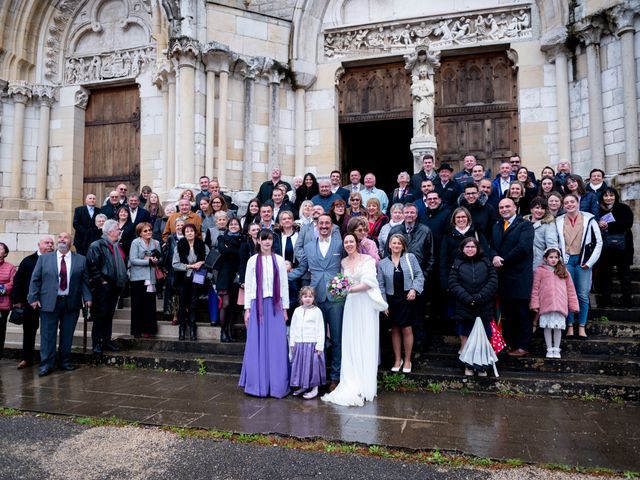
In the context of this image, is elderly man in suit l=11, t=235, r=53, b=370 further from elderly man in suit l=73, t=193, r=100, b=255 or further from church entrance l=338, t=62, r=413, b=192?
church entrance l=338, t=62, r=413, b=192

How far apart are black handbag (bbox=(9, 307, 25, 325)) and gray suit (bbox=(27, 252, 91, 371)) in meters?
0.35

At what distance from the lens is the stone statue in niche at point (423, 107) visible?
31.7 feet

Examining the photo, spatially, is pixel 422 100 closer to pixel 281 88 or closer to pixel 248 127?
pixel 281 88

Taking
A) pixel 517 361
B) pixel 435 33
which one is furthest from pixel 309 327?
pixel 435 33

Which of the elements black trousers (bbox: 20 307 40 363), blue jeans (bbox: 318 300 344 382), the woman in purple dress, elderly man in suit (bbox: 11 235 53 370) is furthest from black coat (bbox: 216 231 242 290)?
black trousers (bbox: 20 307 40 363)

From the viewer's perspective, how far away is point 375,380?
494cm

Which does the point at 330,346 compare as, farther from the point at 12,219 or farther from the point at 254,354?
the point at 12,219

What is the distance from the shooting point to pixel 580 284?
5.80 metres

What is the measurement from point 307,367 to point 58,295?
11.3ft

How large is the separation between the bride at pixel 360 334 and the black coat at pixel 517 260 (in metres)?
1.50

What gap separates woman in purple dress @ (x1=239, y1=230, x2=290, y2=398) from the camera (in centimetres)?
514

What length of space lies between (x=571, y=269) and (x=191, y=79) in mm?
7487

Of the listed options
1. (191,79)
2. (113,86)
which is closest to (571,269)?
(191,79)

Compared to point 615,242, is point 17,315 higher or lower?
lower
